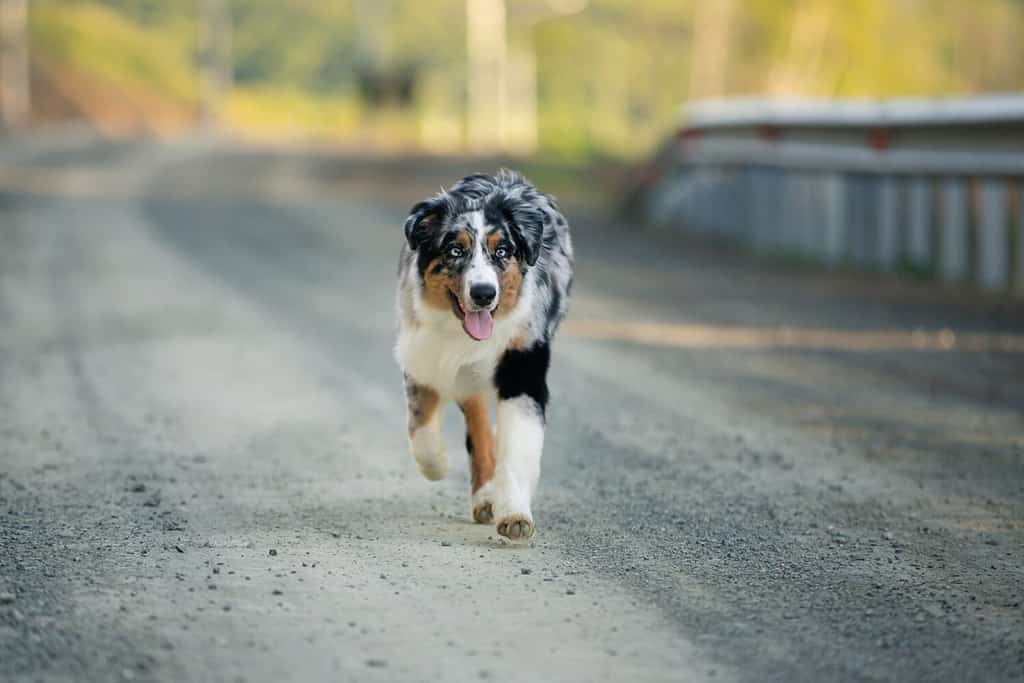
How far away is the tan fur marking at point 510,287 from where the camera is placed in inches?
258

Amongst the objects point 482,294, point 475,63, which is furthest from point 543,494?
point 475,63

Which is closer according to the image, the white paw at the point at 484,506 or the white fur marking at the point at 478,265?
the white fur marking at the point at 478,265

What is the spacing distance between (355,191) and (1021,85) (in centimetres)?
3982

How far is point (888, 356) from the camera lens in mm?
11812

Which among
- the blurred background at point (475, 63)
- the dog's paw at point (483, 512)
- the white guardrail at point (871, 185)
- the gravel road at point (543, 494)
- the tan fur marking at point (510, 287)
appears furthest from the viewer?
the blurred background at point (475, 63)

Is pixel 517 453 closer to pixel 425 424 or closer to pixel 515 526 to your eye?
pixel 515 526

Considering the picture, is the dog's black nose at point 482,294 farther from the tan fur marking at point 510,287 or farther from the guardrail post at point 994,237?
the guardrail post at point 994,237

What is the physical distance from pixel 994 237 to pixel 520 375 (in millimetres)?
8990

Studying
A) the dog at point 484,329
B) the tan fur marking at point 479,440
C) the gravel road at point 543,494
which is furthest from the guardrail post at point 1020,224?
the tan fur marking at point 479,440

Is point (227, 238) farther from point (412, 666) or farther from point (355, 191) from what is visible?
point (412, 666)

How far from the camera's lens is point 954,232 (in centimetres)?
1538

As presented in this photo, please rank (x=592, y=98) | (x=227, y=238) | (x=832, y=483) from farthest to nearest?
(x=592, y=98)
(x=227, y=238)
(x=832, y=483)

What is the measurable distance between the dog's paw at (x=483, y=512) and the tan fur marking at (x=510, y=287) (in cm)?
80

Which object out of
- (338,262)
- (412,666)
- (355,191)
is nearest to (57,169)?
(355,191)
